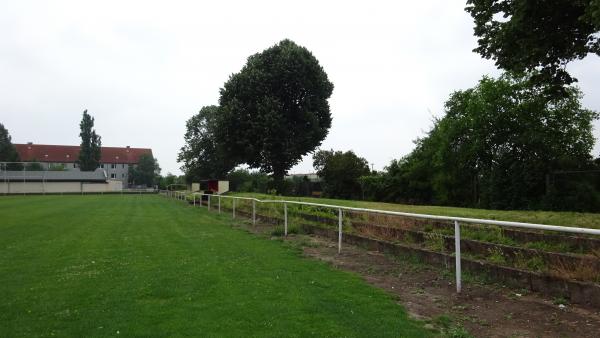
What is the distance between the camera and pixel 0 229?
1535cm

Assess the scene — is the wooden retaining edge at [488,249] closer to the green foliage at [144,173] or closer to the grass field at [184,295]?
the grass field at [184,295]

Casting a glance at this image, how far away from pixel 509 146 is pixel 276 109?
19.1 m

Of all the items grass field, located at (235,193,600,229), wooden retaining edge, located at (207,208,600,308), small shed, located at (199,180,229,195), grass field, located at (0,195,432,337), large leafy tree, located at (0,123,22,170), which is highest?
large leafy tree, located at (0,123,22,170)

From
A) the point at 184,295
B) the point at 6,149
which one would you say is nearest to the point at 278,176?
the point at 184,295

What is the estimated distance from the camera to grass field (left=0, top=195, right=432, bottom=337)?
478cm

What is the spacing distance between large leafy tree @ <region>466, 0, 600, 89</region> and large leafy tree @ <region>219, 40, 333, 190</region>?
25503 mm

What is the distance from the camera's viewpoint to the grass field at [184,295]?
4.78 metres

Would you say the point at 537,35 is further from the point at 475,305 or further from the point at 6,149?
the point at 6,149

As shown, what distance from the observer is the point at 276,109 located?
38.4 metres

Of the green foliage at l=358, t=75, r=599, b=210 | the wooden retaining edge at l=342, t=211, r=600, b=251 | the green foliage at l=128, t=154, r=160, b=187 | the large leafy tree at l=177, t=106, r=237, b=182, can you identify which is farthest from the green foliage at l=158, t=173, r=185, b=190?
the wooden retaining edge at l=342, t=211, r=600, b=251

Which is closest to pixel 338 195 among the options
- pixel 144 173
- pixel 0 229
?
pixel 0 229

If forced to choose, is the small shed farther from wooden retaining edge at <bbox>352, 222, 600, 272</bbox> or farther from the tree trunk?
wooden retaining edge at <bbox>352, 222, 600, 272</bbox>

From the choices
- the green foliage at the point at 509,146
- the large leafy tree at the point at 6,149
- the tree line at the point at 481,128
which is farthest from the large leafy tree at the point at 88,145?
the green foliage at the point at 509,146

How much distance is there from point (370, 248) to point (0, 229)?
12.3 meters
